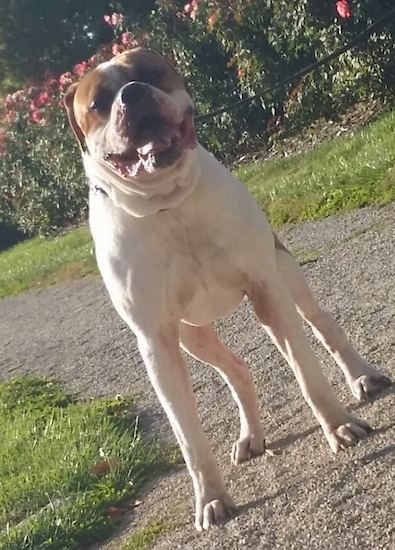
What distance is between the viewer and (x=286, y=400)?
4305mm

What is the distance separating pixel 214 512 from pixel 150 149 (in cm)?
125

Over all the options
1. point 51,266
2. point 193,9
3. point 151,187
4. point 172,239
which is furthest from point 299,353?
point 193,9

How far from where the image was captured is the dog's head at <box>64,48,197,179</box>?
3195 millimetres

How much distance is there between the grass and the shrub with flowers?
899mm

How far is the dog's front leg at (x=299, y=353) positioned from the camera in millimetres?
3461

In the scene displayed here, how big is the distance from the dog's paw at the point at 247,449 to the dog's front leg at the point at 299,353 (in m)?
0.39

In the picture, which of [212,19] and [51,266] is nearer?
[51,266]

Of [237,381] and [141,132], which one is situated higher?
[141,132]

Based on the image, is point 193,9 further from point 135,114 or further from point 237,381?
point 135,114

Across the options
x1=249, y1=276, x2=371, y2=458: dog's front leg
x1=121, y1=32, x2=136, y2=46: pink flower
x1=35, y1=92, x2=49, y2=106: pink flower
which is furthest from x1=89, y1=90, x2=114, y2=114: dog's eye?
x1=35, y1=92, x2=49, y2=106: pink flower

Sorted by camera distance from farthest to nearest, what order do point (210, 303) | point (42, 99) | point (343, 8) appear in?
1. point (42, 99)
2. point (343, 8)
3. point (210, 303)

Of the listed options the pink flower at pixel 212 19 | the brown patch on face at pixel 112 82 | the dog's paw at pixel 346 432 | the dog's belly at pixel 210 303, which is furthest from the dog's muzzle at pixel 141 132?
the pink flower at pixel 212 19

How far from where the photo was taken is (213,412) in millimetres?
4551

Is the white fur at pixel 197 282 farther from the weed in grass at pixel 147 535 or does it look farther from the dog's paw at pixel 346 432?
the weed in grass at pixel 147 535
